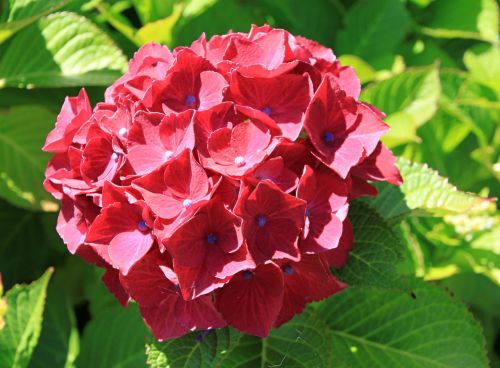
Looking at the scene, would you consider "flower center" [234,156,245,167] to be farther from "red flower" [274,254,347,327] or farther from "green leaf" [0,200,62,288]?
"green leaf" [0,200,62,288]

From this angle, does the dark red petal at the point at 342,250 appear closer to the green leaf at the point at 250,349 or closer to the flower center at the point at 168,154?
the green leaf at the point at 250,349

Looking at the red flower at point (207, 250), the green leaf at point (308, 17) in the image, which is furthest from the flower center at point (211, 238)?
the green leaf at point (308, 17)

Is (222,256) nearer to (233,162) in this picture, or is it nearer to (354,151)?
(233,162)

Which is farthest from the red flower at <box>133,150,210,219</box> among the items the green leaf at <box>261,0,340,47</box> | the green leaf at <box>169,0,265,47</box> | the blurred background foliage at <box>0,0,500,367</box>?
the green leaf at <box>261,0,340,47</box>

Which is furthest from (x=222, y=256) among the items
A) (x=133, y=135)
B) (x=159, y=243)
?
(x=133, y=135)

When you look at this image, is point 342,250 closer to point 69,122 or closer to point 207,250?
point 207,250

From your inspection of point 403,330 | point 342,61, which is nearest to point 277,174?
point 403,330
